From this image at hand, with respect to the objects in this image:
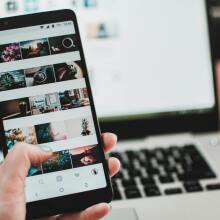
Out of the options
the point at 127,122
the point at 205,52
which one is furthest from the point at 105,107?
the point at 205,52

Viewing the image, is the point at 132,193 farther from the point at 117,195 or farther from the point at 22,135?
the point at 22,135

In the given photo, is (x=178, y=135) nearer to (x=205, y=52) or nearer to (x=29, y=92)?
(x=205, y=52)

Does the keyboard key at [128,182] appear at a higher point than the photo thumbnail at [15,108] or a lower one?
lower

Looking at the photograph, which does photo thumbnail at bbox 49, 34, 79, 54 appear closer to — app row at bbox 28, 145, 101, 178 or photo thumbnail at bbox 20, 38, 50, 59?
photo thumbnail at bbox 20, 38, 50, 59

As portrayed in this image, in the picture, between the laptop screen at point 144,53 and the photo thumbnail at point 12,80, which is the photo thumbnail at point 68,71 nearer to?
the photo thumbnail at point 12,80

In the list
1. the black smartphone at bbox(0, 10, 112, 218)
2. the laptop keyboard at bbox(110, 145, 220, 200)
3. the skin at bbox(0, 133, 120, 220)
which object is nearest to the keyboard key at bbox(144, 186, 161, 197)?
the laptop keyboard at bbox(110, 145, 220, 200)

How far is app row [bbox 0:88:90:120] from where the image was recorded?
0.62m

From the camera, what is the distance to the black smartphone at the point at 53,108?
607 mm

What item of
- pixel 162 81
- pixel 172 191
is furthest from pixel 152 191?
pixel 162 81

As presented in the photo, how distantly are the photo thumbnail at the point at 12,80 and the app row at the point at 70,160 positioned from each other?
92 millimetres

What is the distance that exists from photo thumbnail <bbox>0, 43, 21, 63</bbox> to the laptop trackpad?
22 centimetres

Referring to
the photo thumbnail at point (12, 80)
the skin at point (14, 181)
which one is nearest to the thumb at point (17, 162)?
the skin at point (14, 181)

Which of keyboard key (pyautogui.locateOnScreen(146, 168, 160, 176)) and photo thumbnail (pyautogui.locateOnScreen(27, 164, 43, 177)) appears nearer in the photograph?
photo thumbnail (pyautogui.locateOnScreen(27, 164, 43, 177))

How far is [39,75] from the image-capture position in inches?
24.7
